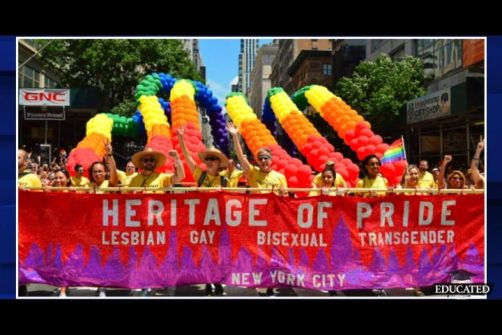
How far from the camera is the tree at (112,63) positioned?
89.9 feet

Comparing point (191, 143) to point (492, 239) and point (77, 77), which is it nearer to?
point (492, 239)

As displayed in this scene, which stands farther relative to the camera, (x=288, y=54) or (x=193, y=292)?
(x=288, y=54)

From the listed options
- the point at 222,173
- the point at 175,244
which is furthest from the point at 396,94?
the point at 175,244

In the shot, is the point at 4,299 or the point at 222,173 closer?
the point at 4,299

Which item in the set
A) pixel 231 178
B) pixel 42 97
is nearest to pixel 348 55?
pixel 42 97

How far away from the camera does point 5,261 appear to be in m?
5.46

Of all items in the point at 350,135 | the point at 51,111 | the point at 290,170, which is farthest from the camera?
the point at 51,111

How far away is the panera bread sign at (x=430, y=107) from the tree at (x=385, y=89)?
1.91 m

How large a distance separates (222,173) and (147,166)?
1.20 m

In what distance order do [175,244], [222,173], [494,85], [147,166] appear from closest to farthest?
[494,85] < [175,244] < [147,166] < [222,173]

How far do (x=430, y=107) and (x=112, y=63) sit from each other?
15.7 metres

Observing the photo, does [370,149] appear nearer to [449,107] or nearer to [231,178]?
[231,178]

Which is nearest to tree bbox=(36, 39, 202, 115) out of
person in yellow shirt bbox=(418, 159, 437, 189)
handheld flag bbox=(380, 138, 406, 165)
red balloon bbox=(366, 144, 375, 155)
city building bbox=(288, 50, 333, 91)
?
red balloon bbox=(366, 144, 375, 155)

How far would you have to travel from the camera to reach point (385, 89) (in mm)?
26750
